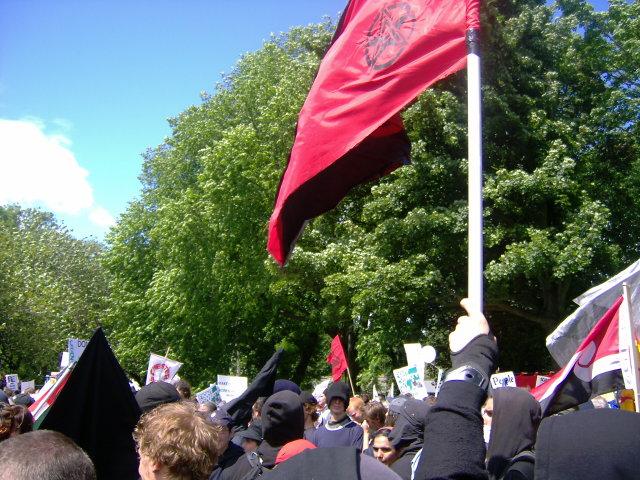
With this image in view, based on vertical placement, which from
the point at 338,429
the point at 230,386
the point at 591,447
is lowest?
the point at 338,429

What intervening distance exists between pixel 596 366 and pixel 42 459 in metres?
5.02

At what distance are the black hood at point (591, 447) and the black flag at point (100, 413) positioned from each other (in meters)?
2.33

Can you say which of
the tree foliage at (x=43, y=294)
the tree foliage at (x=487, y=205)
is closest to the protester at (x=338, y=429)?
the tree foliage at (x=487, y=205)

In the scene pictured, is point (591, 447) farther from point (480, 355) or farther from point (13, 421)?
point (13, 421)

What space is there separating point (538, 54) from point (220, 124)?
15.6m

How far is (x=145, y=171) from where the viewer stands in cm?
3947

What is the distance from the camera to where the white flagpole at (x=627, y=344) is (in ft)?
18.0

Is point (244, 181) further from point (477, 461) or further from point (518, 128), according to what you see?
point (477, 461)

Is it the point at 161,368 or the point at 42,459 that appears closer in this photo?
the point at 42,459

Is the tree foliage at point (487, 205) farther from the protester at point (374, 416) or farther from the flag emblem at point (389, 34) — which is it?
the flag emblem at point (389, 34)

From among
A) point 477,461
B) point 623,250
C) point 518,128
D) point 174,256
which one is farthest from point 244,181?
point 477,461

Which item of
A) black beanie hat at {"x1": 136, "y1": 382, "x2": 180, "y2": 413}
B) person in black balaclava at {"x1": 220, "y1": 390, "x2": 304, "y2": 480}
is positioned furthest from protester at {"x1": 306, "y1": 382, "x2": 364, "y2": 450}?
black beanie hat at {"x1": 136, "y1": 382, "x2": 180, "y2": 413}

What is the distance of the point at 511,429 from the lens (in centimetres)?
397

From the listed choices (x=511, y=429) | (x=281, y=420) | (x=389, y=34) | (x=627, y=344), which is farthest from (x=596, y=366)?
(x=389, y=34)
